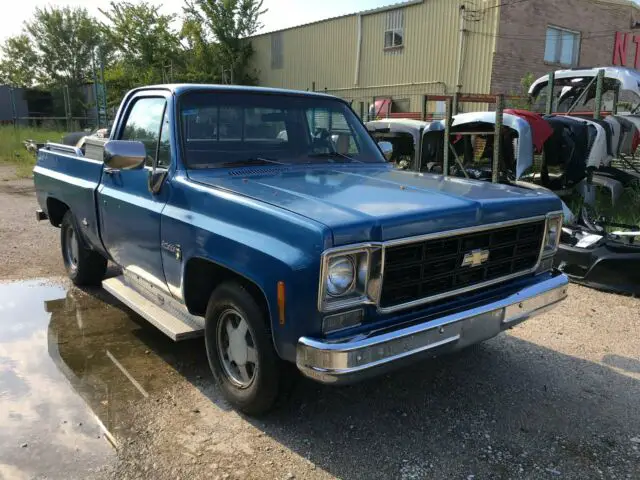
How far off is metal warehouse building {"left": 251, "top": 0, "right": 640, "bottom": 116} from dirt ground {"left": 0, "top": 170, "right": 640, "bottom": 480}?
13.8 meters

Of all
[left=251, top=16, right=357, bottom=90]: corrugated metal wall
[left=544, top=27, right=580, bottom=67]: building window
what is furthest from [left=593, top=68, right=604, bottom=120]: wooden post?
[left=251, top=16, right=357, bottom=90]: corrugated metal wall

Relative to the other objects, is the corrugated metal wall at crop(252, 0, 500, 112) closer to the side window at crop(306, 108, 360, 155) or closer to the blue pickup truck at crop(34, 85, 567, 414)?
the side window at crop(306, 108, 360, 155)

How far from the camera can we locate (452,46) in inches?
736

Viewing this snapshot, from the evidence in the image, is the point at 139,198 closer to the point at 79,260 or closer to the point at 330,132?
the point at 330,132

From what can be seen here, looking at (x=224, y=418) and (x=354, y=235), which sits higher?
(x=354, y=235)

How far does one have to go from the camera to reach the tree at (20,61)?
148ft

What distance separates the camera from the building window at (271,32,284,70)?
25703mm

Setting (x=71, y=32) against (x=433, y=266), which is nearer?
(x=433, y=266)

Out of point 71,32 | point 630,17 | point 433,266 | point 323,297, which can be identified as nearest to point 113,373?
point 323,297

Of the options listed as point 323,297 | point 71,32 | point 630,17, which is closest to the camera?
point 323,297

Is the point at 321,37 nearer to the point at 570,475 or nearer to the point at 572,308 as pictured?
the point at 572,308

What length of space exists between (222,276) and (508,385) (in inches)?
78.8

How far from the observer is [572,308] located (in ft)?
16.7

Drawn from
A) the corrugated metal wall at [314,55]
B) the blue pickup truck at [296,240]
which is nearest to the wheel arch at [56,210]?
the blue pickup truck at [296,240]
